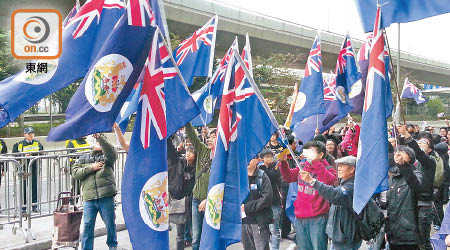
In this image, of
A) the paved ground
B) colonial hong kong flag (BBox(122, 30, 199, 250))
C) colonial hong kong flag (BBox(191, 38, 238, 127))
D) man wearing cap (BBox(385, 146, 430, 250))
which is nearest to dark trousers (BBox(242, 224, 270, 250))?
man wearing cap (BBox(385, 146, 430, 250))

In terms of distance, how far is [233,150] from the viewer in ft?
17.9

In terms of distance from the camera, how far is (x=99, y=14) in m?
6.04

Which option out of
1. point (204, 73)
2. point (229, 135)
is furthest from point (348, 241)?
point (204, 73)

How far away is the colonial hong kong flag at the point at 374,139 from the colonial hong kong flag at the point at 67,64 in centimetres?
283

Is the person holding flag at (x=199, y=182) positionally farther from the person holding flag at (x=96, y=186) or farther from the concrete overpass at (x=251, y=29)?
the concrete overpass at (x=251, y=29)

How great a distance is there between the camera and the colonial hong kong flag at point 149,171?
4.31 meters

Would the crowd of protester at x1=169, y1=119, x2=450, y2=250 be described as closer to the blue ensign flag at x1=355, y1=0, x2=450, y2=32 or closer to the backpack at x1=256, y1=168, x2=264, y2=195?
the backpack at x1=256, y1=168, x2=264, y2=195

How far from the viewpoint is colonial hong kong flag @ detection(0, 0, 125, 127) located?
5113mm

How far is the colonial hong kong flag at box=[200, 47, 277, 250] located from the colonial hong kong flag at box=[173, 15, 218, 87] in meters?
3.53

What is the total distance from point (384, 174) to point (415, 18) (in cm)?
152

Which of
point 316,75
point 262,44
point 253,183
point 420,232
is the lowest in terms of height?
point 420,232

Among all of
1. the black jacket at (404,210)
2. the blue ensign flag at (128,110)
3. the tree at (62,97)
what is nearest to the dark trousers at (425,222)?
the black jacket at (404,210)

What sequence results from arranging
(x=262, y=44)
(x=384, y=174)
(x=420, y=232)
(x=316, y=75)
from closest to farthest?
(x=384, y=174) → (x=420, y=232) → (x=316, y=75) → (x=262, y=44)

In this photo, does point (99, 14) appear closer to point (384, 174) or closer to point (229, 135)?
point (229, 135)
